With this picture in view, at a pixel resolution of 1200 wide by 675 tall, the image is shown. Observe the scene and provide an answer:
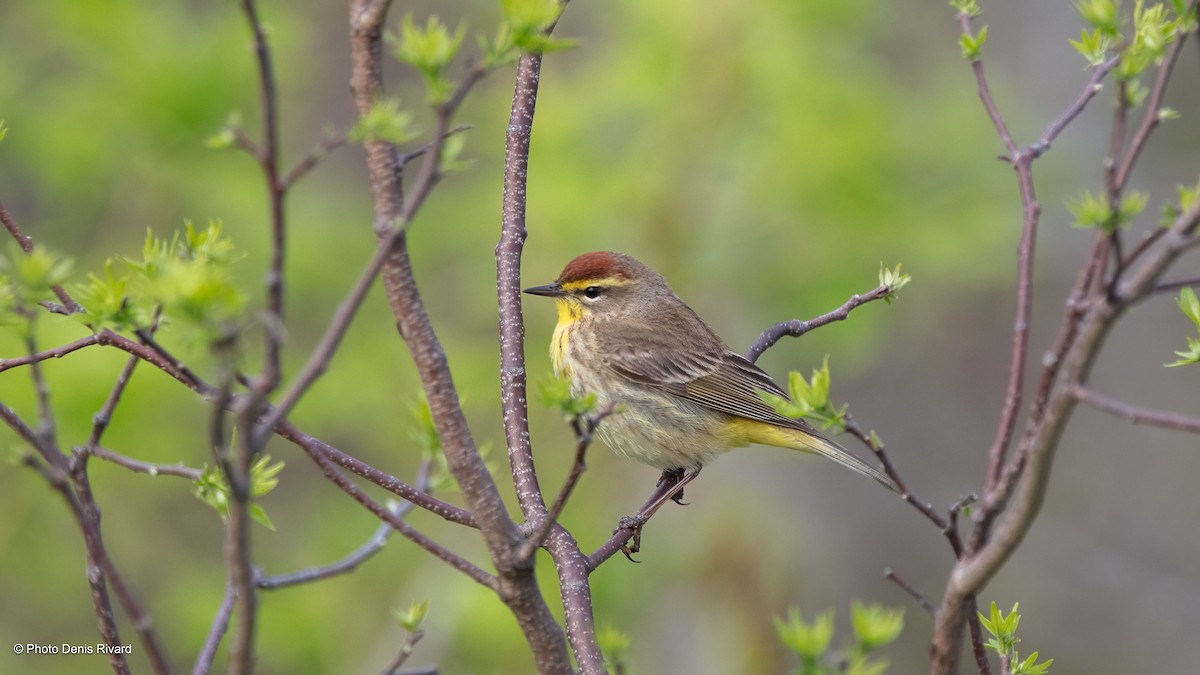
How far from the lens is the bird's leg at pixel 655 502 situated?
4039 millimetres

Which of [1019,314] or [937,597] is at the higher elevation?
[937,597]

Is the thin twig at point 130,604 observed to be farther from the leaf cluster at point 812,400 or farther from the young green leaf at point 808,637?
the leaf cluster at point 812,400

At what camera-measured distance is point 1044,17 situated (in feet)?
39.0

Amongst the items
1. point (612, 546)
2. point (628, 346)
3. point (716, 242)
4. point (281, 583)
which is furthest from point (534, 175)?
point (281, 583)

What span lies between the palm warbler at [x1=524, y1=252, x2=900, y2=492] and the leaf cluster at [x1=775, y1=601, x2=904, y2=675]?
3.14 metres

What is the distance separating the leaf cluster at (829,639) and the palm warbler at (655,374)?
314 cm

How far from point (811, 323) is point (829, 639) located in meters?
1.66

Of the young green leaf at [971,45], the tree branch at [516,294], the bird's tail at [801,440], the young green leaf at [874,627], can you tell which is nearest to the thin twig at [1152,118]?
the young green leaf at [971,45]

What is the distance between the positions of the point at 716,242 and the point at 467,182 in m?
3.05

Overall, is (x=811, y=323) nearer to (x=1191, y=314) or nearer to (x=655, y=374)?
(x=1191, y=314)

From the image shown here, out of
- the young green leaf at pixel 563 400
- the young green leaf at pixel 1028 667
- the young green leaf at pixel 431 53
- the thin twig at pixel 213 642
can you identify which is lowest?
the young green leaf at pixel 1028 667

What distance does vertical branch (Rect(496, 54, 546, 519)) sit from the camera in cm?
301

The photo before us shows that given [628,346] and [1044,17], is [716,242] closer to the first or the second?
[628,346]

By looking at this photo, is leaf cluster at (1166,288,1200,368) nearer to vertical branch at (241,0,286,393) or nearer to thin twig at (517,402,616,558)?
thin twig at (517,402,616,558)
